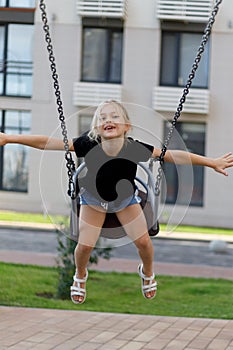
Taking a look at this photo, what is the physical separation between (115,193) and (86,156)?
0.92 feet

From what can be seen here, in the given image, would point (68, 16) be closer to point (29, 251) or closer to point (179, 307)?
point (29, 251)

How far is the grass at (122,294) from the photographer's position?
886 cm

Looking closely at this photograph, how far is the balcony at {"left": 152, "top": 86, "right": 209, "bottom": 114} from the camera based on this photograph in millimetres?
21625

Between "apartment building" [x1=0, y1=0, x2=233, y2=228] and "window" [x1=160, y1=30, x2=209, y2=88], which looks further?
"apartment building" [x1=0, y1=0, x2=233, y2=228]

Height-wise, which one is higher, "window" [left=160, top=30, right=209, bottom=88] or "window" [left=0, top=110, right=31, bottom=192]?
"window" [left=160, top=30, right=209, bottom=88]

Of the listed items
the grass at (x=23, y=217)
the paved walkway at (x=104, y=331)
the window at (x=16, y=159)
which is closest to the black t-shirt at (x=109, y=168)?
the paved walkway at (x=104, y=331)

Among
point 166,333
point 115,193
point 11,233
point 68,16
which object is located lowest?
point 11,233

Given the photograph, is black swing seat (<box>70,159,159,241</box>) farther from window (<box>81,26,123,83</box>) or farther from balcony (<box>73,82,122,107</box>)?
window (<box>81,26,123,83</box>)

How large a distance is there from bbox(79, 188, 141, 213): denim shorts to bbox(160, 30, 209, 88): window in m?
16.5

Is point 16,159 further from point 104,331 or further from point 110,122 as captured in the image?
point 110,122

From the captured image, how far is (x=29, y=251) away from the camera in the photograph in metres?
14.2

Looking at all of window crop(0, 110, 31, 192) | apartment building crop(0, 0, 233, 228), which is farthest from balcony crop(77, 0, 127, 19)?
window crop(0, 110, 31, 192)

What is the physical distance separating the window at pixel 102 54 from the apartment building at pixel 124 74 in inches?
1.1

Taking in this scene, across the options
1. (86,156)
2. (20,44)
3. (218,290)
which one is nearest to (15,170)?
(20,44)
